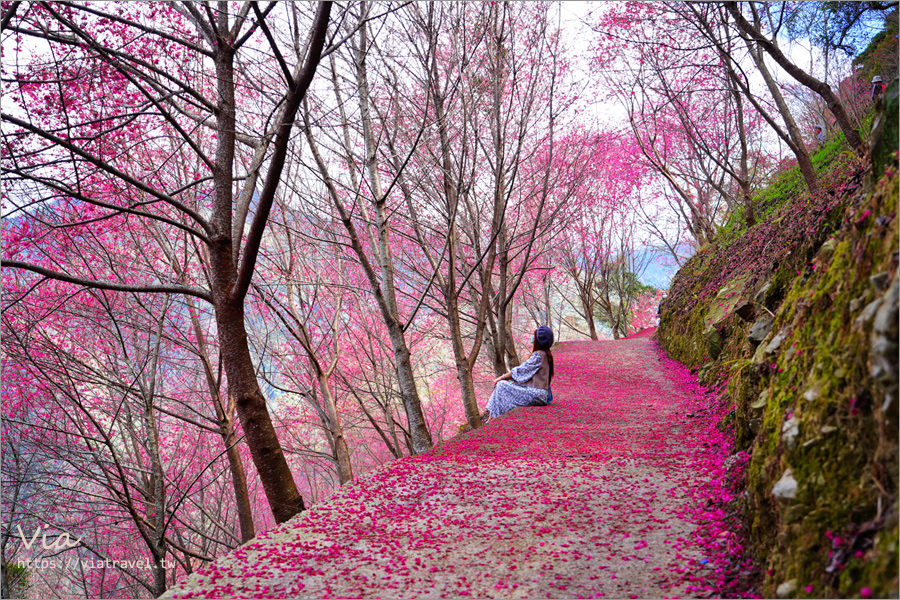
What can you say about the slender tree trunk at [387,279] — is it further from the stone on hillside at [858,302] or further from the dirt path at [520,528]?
the stone on hillside at [858,302]

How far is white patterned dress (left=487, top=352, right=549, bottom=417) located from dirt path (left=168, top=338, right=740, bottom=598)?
1998 mm

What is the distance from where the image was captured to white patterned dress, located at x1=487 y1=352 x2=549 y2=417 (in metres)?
8.37

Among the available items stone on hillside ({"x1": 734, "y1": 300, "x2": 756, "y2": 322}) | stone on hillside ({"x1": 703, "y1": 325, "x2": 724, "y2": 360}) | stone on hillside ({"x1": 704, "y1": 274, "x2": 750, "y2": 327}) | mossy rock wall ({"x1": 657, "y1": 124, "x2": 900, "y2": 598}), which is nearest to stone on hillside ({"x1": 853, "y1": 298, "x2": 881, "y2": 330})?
mossy rock wall ({"x1": 657, "y1": 124, "x2": 900, "y2": 598})

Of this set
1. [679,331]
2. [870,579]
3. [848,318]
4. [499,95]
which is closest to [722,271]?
[679,331]

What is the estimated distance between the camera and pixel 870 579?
1625 millimetres

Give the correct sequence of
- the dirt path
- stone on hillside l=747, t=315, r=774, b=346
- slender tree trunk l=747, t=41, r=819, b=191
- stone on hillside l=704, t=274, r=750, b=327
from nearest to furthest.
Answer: the dirt path, stone on hillside l=747, t=315, r=774, b=346, slender tree trunk l=747, t=41, r=819, b=191, stone on hillside l=704, t=274, r=750, b=327

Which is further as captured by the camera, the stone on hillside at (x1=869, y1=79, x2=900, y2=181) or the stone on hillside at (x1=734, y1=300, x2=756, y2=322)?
the stone on hillside at (x1=734, y1=300, x2=756, y2=322)

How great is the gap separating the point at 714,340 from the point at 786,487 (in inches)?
249

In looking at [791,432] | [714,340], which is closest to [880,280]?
[791,432]

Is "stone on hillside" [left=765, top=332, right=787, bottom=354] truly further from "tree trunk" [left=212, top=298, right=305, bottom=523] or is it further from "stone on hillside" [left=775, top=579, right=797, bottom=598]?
"tree trunk" [left=212, top=298, right=305, bottom=523]

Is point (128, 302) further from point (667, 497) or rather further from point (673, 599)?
point (673, 599)

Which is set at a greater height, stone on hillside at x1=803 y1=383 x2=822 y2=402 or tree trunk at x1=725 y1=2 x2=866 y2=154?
tree trunk at x1=725 y1=2 x2=866 y2=154

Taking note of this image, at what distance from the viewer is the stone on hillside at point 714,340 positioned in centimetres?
799

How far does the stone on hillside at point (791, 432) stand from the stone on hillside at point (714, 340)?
19.7ft
